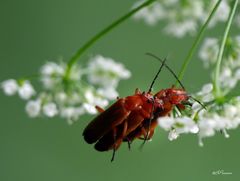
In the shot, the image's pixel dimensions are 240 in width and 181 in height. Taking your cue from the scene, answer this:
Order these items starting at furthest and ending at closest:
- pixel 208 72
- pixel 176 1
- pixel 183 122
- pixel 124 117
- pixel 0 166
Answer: pixel 208 72 → pixel 0 166 → pixel 176 1 → pixel 124 117 → pixel 183 122

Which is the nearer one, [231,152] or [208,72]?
[231,152]

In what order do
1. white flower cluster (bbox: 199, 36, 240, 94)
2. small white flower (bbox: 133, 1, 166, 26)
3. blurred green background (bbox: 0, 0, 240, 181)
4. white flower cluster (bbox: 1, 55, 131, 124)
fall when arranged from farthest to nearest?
blurred green background (bbox: 0, 0, 240, 181)
small white flower (bbox: 133, 1, 166, 26)
white flower cluster (bbox: 1, 55, 131, 124)
white flower cluster (bbox: 199, 36, 240, 94)

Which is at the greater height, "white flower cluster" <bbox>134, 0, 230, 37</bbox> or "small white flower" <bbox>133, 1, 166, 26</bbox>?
"small white flower" <bbox>133, 1, 166, 26</bbox>

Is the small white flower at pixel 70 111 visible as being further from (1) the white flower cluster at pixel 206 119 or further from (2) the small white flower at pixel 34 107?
(1) the white flower cluster at pixel 206 119

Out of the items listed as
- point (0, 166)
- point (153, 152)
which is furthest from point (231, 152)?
point (0, 166)

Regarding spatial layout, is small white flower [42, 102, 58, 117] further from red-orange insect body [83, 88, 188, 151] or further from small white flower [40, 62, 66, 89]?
red-orange insect body [83, 88, 188, 151]

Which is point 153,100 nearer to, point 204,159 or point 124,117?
point 124,117

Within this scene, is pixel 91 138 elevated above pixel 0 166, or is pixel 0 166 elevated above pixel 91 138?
pixel 0 166

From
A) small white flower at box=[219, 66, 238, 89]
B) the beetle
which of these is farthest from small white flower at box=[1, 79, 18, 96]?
small white flower at box=[219, 66, 238, 89]
